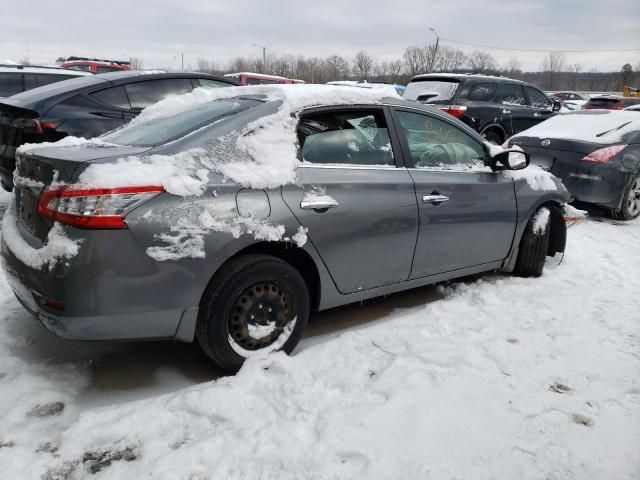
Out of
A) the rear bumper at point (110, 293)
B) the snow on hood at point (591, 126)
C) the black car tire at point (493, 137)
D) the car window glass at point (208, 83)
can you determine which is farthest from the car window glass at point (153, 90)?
the black car tire at point (493, 137)

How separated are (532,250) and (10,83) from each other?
7.80 metres

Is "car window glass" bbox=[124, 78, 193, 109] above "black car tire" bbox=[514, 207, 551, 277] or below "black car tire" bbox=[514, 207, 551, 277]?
above

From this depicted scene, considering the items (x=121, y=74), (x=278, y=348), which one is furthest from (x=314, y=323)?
(x=121, y=74)

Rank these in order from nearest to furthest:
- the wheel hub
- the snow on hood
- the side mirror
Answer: the wheel hub < the side mirror < the snow on hood

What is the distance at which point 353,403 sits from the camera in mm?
2594

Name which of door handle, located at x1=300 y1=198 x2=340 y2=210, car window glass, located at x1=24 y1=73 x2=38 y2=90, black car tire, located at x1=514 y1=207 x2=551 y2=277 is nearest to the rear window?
black car tire, located at x1=514 y1=207 x2=551 y2=277

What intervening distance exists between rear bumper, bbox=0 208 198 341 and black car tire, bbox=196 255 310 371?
138 mm

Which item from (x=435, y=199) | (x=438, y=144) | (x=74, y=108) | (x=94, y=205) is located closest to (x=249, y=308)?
(x=94, y=205)

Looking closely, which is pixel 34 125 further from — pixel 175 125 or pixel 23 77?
pixel 23 77

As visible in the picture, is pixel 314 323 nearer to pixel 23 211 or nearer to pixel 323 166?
pixel 323 166

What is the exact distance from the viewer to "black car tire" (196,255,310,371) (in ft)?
8.71

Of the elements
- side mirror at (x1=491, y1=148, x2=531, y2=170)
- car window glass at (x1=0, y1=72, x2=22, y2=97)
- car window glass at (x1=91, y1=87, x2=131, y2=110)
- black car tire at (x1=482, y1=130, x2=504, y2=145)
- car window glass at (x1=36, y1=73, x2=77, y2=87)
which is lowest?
side mirror at (x1=491, y1=148, x2=531, y2=170)

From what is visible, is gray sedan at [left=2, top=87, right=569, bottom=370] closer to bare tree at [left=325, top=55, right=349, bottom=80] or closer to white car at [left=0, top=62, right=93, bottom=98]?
white car at [left=0, top=62, right=93, bottom=98]

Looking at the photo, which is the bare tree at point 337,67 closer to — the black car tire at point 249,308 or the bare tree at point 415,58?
the bare tree at point 415,58
